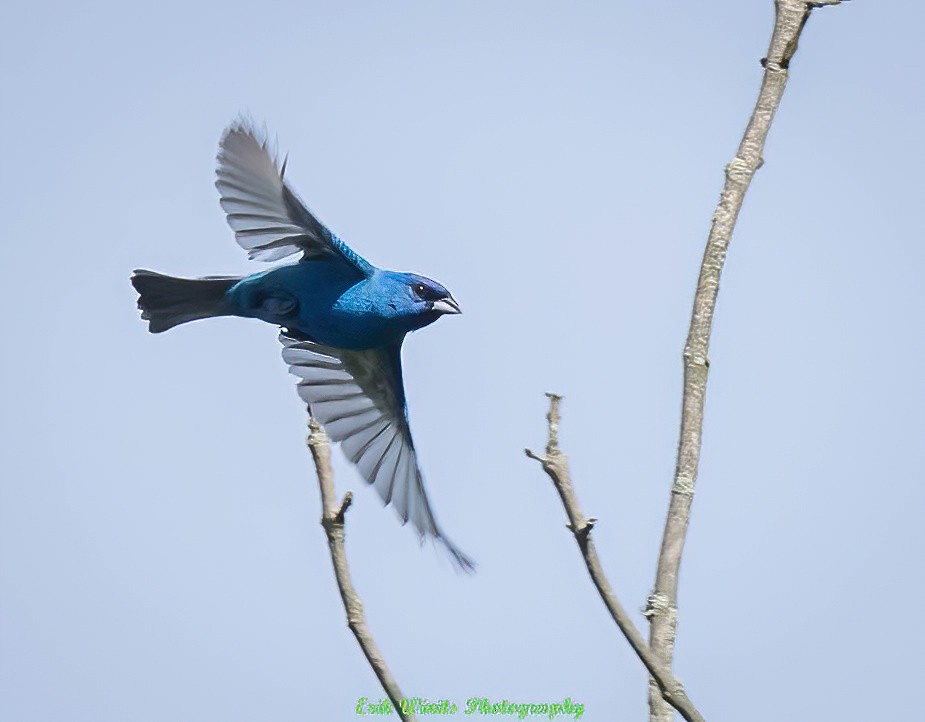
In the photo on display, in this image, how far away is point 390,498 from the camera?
9.61 meters

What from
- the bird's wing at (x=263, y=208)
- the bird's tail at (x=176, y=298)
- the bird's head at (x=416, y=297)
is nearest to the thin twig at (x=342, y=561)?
the bird's wing at (x=263, y=208)

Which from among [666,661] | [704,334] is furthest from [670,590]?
[704,334]

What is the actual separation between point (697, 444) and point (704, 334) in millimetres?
423

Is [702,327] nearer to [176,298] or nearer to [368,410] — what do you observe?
[176,298]

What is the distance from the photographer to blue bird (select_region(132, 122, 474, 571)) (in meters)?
7.67

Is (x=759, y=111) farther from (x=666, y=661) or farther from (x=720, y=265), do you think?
(x=666, y=661)

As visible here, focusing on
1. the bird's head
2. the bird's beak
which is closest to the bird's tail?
the bird's head

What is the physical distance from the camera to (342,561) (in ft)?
17.6

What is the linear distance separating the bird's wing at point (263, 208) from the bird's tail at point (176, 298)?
0.68m

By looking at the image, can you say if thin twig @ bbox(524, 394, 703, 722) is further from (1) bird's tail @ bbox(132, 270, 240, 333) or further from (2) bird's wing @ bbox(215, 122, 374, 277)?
(1) bird's tail @ bbox(132, 270, 240, 333)

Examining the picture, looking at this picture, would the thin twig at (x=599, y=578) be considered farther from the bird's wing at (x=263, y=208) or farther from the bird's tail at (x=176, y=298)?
the bird's tail at (x=176, y=298)

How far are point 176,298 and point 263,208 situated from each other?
1.26 meters

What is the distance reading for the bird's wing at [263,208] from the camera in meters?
7.43

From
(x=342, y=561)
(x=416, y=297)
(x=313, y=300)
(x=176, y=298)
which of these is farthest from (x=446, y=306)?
(x=342, y=561)
